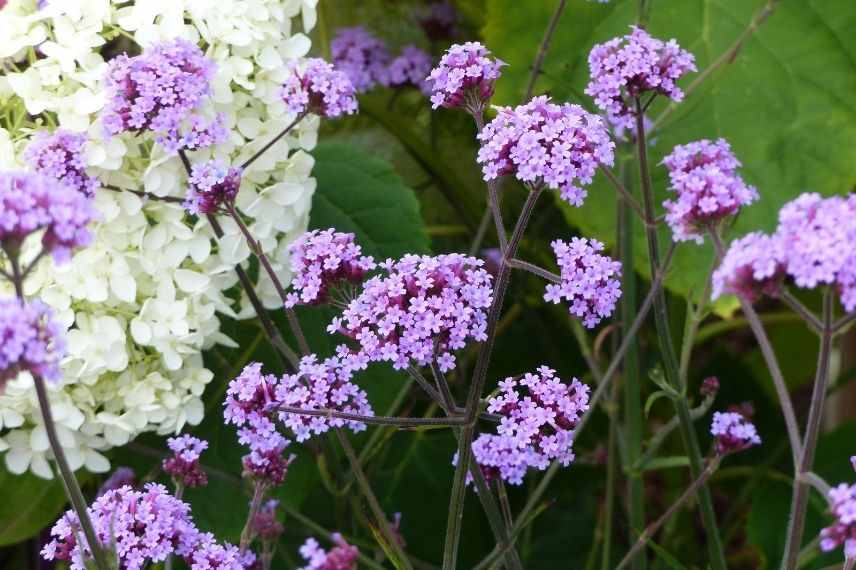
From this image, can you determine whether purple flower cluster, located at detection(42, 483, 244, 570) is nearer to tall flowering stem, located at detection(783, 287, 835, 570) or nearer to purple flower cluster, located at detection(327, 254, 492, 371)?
purple flower cluster, located at detection(327, 254, 492, 371)

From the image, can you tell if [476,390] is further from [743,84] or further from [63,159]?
[743,84]

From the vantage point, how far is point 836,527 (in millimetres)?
445

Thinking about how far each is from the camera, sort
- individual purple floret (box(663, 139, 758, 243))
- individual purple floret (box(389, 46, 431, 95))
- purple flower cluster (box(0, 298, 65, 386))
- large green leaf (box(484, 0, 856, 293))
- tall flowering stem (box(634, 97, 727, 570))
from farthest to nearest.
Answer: individual purple floret (box(389, 46, 431, 95)), large green leaf (box(484, 0, 856, 293)), tall flowering stem (box(634, 97, 727, 570)), individual purple floret (box(663, 139, 758, 243)), purple flower cluster (box(0, 298, 65, 386))

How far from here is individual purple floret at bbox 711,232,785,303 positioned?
437mm

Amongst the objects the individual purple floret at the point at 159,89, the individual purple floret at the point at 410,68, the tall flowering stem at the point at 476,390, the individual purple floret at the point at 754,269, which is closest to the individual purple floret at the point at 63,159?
the individual purple floret at the point at 159,89

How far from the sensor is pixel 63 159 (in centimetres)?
62

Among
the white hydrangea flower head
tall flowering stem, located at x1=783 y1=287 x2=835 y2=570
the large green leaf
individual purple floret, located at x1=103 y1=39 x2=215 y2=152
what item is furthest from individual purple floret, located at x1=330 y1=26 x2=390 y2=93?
tall flowering stem, located at x1=783 y1=287 x2=835 y2=570

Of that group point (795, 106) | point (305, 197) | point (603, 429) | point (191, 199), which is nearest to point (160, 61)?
point (191, 199)

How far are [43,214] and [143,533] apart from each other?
0.16 meters

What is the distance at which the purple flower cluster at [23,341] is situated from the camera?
408 millimetres

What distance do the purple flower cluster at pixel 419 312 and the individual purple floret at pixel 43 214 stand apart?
5.0 inches

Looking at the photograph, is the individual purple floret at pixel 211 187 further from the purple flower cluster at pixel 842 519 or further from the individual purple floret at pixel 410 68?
the individual purple floret at pixel 410 68

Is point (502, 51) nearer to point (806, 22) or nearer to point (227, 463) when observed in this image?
point (806, 22)

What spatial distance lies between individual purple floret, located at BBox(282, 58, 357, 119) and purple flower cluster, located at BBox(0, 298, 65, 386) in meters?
0.27
